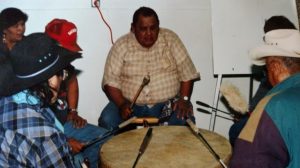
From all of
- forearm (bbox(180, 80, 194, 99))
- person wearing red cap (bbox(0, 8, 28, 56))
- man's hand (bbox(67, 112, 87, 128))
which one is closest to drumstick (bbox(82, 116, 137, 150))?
man's hand (bbox(67, 112, 87, 128))

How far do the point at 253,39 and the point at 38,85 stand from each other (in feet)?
7.74

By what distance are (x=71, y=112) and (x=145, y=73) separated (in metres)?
0.73

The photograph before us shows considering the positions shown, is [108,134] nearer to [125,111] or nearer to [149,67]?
[125,111]

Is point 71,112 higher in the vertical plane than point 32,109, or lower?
lower

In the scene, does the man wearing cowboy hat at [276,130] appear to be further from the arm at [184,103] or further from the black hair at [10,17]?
the black hair at [10,17]

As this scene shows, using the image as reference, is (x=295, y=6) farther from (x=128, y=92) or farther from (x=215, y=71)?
(x=128, y=92)

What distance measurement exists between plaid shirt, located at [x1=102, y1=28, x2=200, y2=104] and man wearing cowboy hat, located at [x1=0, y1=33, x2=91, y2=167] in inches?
57.2

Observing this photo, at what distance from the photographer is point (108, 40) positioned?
3.49 metres

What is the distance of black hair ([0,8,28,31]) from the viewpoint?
3.03 m

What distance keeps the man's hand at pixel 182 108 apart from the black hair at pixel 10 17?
147 cm

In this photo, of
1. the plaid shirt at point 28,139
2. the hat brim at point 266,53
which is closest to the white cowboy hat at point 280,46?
the hat brim at point 266,53

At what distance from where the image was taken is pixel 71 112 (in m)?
2.96

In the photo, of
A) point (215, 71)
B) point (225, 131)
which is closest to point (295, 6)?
point (215, 71)

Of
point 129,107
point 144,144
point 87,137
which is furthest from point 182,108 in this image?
point 144,144
